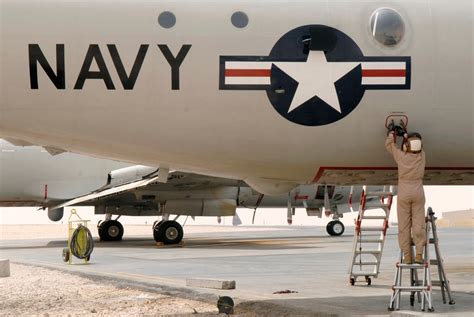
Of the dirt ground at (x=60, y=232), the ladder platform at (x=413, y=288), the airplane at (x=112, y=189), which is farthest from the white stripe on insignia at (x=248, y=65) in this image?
the dirt ground at (x=60, y=232)

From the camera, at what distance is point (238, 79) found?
8297mm

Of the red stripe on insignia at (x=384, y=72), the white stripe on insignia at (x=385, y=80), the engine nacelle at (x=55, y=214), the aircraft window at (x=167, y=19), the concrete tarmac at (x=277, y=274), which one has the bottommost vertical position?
the concrete tarmac at (x=277, y=274)

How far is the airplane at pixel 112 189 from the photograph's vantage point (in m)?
27.2

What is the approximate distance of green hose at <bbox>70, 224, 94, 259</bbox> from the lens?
19.1m

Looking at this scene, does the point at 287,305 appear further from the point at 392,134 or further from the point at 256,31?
the point at 256,31

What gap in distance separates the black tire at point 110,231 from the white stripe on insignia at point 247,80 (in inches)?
→ 920

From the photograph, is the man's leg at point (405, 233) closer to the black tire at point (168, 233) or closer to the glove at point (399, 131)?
the glove at point (399, 131)

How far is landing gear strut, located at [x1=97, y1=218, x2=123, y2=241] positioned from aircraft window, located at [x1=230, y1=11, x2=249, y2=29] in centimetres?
2343

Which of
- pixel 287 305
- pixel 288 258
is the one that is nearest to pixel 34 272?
pixel 288 258

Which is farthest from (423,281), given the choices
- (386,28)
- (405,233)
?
(386,28)

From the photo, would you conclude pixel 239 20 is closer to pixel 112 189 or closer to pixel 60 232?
pixel 112 189

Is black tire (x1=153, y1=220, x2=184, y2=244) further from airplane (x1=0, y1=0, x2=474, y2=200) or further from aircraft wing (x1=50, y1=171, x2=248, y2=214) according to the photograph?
airplane (x1=0, y1=0, x2=474, y2=200)

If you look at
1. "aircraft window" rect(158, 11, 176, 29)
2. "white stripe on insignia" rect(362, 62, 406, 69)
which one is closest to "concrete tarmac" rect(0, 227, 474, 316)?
"white stripe on insignia" rect(362, 62, 406, 69)

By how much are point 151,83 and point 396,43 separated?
2.80m
